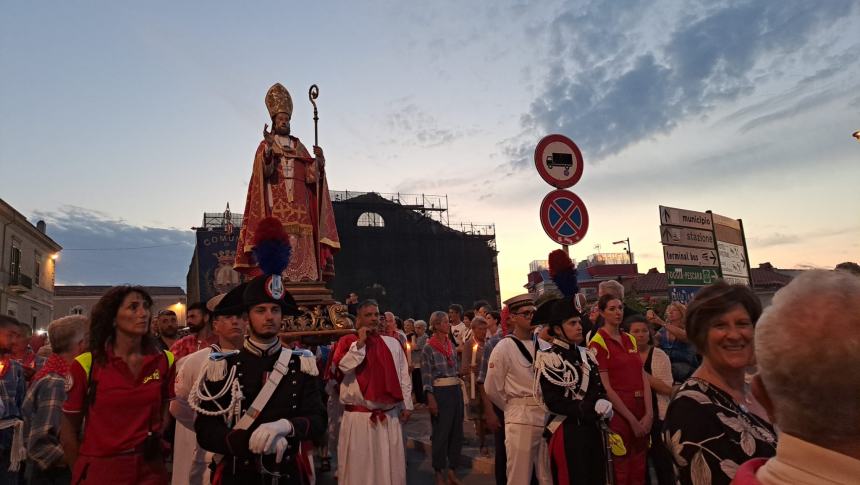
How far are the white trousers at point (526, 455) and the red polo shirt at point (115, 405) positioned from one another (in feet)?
9.68

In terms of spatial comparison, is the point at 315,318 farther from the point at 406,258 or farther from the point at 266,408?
the point at 406,258

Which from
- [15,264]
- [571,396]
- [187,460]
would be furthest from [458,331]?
[15,264]

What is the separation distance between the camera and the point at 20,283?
33281mm

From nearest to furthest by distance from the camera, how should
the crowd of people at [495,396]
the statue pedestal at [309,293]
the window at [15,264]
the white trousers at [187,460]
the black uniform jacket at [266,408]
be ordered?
the crowd of people at [495,396] < the black uniform jacket at [266,408] < the white trousers at [187,460] < the statue pedestal at [309,293] < the window at [15,264]

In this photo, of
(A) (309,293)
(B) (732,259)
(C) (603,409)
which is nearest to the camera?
(C) (603,409)

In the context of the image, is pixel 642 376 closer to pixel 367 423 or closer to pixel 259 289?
pixel 367 423

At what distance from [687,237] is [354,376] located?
7.69 m

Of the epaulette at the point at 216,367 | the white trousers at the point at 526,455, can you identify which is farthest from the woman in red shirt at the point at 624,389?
the epaulette at the point at 216,367

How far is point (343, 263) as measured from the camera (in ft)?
145

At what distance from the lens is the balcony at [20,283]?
107ft

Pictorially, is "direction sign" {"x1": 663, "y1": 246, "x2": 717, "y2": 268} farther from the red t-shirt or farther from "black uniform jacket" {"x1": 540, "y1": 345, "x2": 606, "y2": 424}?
"black uniform jacket" {"x1": 540, "y1": 345, "x2": 606, "y2": 424}

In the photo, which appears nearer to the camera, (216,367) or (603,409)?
(216,367)

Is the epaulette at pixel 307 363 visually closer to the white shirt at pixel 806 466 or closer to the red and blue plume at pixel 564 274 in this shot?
the red and blue plume at pixel 564 274

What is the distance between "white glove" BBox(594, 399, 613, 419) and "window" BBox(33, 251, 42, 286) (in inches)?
1676
